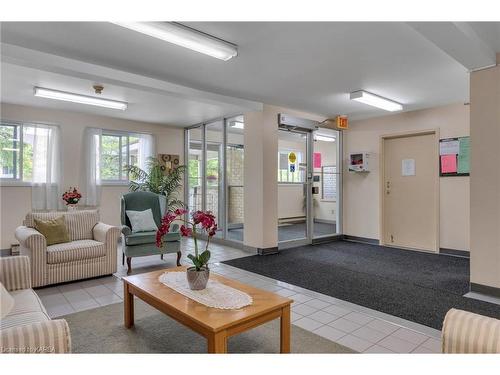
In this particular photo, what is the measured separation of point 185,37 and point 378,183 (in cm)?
458

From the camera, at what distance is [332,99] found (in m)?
4.88

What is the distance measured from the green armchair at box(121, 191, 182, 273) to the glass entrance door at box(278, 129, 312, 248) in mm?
1934

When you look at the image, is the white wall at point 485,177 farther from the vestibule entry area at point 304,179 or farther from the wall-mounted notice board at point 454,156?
the vestibule entry area at point 304,179

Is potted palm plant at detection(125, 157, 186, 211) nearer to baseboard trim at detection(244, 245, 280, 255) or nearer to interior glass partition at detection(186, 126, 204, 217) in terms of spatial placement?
interior glass partition at detection(186, 126, 204, 217)

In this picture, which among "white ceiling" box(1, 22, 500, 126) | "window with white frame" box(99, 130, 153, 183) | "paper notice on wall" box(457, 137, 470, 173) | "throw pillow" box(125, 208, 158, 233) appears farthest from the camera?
"window with white frame" box(99, 130, 153, 183)

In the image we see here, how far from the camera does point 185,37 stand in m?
2.58

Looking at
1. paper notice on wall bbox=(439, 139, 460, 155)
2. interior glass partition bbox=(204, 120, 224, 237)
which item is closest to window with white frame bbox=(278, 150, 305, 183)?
interior glass partition bbox=(204, 120, 224, 237)

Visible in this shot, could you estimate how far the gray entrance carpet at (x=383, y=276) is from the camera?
2.95m

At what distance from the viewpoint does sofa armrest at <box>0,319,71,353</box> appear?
4.00ft

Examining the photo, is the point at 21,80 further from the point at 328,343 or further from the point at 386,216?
the point at 386,216

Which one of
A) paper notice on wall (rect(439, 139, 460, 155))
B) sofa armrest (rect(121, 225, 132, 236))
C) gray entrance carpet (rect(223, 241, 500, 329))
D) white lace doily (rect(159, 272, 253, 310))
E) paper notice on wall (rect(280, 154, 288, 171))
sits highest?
paper notice on wall (rect(439, 139, 460, 155))

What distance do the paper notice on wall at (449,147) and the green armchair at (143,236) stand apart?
431 cm

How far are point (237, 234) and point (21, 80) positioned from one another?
4032mm

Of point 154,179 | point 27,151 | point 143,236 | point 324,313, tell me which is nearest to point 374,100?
point 324,313
